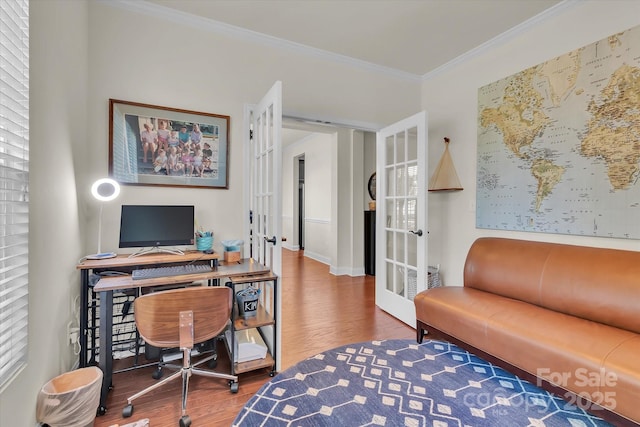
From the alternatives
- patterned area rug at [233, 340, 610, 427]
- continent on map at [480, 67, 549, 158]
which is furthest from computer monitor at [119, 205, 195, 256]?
continent on map at [480, 67, 549, 158]

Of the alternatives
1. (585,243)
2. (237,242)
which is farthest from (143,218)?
(585,243)

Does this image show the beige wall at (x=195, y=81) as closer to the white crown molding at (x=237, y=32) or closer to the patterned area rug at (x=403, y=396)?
the white crown molding at (x=237, y=32)

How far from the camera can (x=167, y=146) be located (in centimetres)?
243

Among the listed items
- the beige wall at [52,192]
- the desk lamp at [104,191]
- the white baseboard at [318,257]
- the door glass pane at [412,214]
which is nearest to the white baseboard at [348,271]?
the white baseboard at [318,257]

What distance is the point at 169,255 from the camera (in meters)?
2.21

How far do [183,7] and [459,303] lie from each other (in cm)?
317

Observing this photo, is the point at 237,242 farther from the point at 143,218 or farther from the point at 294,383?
the point at 294,383

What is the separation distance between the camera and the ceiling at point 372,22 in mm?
2320

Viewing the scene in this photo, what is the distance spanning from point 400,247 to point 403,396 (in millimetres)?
1647

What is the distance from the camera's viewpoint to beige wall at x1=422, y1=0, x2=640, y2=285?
7.04ft

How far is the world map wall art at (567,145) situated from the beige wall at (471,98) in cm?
8

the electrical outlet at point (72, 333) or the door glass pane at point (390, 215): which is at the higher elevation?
the door glass pane at point (390, 215)

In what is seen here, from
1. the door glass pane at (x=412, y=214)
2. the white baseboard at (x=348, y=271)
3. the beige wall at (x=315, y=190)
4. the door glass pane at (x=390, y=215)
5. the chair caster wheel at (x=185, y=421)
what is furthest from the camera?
the beige wall at (x=315, y=190)

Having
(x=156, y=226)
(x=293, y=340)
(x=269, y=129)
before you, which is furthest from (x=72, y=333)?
(x=269, y=129)
